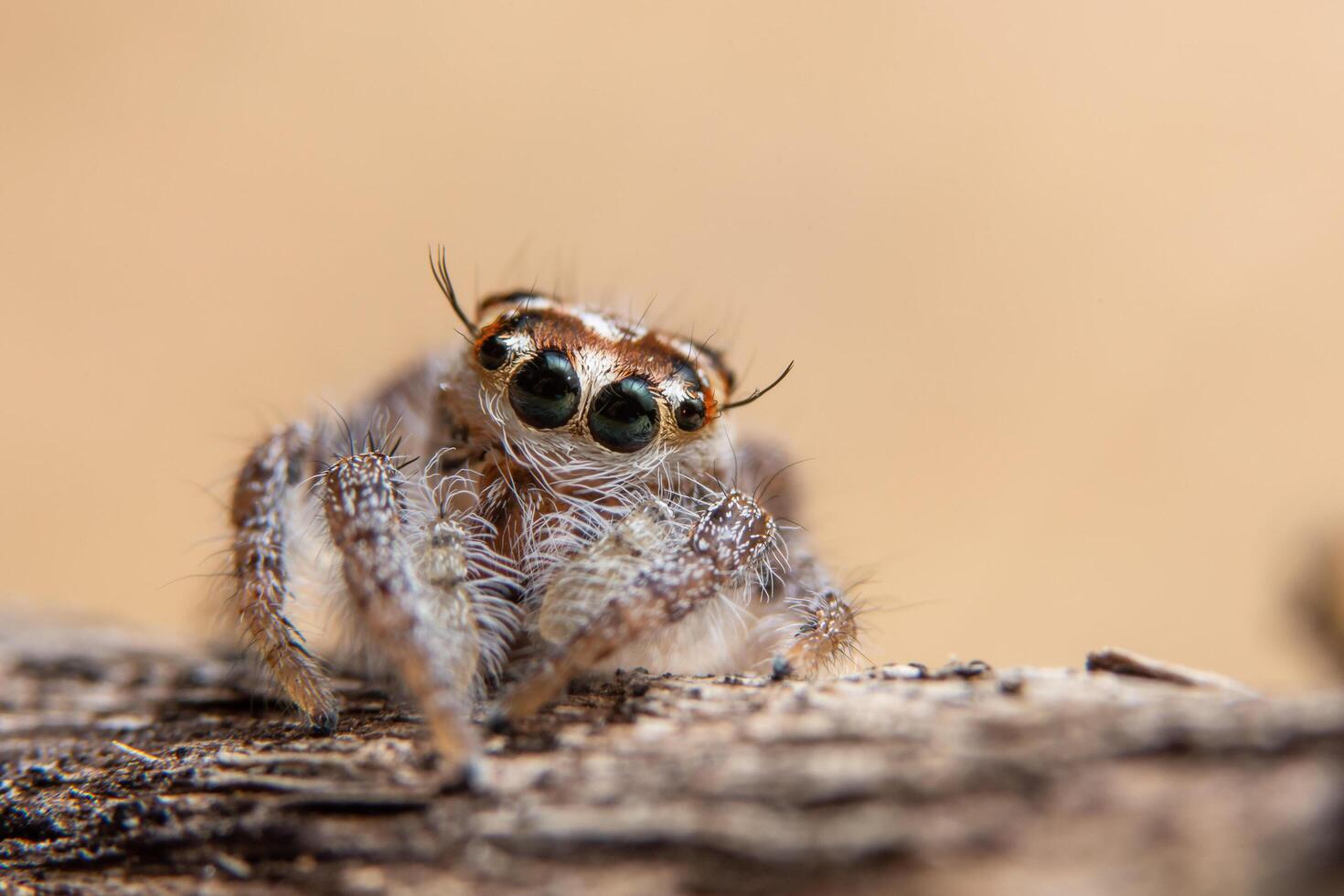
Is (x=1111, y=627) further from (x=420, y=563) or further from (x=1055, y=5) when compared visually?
(x=420, y=563)

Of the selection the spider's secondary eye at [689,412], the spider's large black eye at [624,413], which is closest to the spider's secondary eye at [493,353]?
the spider's large black eye at [624,413]

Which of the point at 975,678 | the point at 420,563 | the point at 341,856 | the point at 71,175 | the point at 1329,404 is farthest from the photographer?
the point at 71,175

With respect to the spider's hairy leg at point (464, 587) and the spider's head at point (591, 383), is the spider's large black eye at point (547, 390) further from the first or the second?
the spider's hairy leg at point (464, 587)

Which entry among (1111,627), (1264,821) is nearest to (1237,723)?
(1264,821)

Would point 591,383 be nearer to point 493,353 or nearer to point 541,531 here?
point 493,353

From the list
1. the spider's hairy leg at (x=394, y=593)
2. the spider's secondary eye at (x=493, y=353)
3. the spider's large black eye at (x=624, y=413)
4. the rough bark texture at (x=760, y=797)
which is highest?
the spider's secondary eye at (x=493, y=353)

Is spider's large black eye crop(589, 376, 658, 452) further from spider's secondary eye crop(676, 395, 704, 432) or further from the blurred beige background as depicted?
the blurred beige background

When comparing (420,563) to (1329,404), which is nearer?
(420,563)
